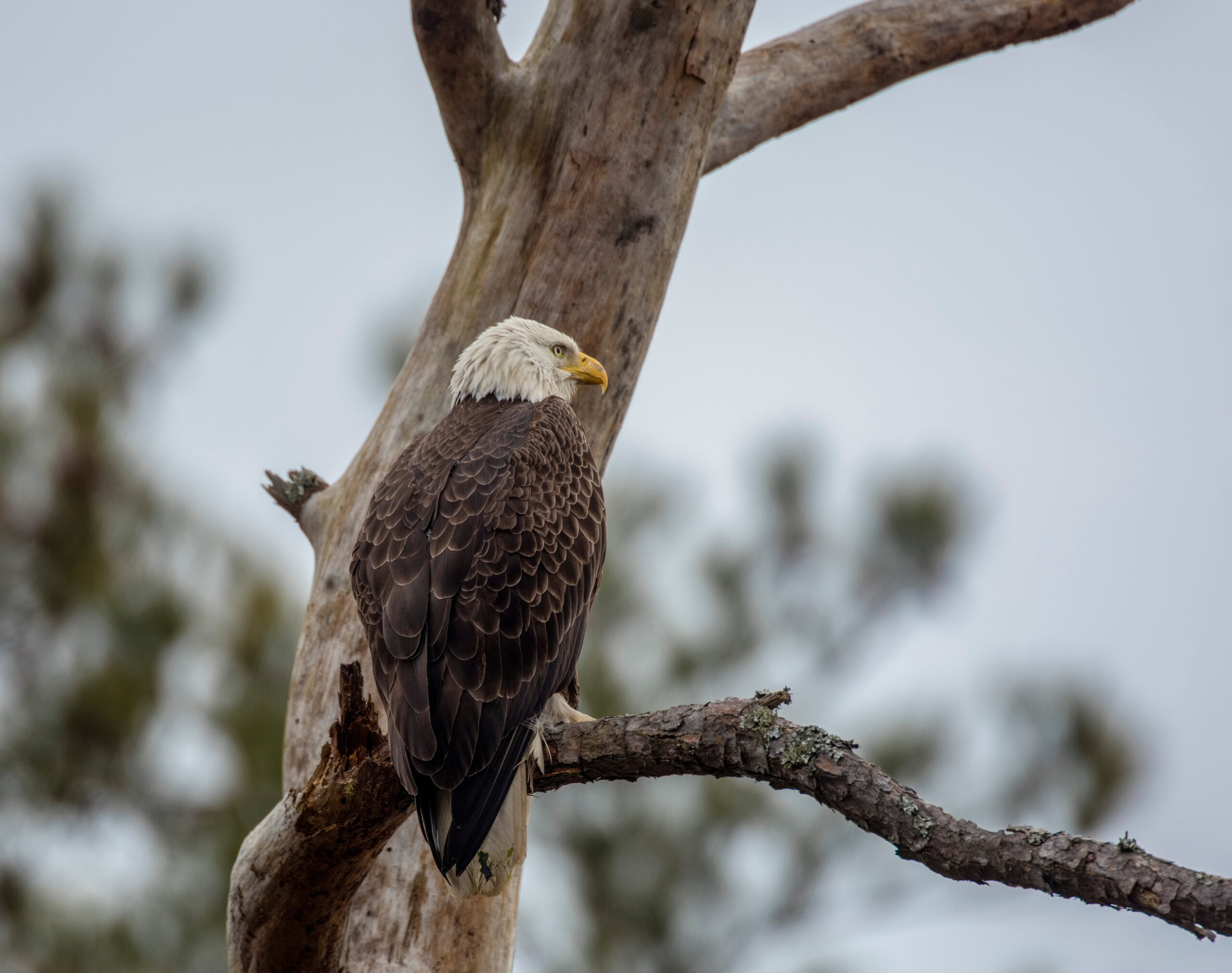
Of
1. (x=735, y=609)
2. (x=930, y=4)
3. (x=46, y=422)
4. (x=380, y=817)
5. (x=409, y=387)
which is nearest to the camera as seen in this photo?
(x=380, y=817)

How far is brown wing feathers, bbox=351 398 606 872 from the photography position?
124 inches

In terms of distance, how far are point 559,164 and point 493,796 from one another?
2434 mm

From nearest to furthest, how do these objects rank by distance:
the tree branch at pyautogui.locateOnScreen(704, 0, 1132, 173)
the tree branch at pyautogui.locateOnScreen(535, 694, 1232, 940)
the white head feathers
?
the tree branch at pyautogui.locateOnScreen(535, 694, 1232, 940)
the white head feathers
the tree branch at pyautogui.locateOnScreen(704, 0, 1132, 173)

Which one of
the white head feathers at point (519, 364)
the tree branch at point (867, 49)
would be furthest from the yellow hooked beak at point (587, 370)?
the tree branch at point (867, 49)

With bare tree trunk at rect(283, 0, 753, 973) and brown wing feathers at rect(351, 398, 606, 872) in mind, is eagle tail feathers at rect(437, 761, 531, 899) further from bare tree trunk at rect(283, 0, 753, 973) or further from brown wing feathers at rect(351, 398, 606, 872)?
bare tree trunk at rect(283, 0, 753, 973)

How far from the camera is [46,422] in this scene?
823 centimetres

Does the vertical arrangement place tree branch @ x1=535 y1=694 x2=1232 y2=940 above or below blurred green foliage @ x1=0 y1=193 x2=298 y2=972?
A: below

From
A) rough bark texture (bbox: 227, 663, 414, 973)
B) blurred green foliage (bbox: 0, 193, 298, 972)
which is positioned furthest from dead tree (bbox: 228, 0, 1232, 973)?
blurred green foliage (bbox: 0, 193, 298, 972)

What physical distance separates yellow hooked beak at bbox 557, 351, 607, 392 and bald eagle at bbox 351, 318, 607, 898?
1.12ft

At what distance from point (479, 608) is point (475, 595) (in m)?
0.04

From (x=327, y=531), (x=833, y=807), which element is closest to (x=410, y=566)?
(x=327, y=531)

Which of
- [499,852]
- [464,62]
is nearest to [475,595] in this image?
[499,852]

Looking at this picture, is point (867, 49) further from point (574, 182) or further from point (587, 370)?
point (587, 370)

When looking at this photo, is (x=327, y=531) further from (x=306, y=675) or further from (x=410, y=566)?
(x=410, y=566)
